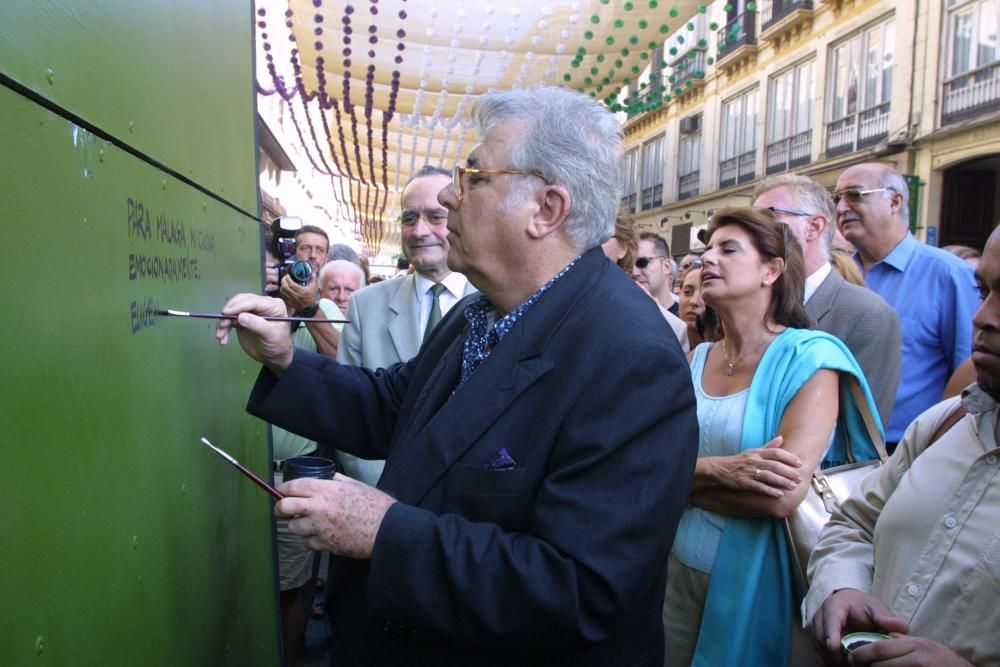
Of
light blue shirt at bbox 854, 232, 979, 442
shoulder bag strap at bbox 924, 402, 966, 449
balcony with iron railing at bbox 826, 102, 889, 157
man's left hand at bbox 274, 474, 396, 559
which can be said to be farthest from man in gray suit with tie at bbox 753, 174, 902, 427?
balcony with iron railing at bbox 826, 102, 889, 157

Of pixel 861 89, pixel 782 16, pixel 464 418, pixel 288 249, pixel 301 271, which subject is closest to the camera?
pixel 464 418

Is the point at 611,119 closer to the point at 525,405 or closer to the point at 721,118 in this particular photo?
the point at 525,405

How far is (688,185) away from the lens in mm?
24031

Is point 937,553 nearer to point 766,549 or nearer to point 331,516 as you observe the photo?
point 766,549

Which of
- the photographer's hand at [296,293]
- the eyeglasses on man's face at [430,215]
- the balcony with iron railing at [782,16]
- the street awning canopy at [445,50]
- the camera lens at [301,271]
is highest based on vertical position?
the balcony with iron railing at [782,16]

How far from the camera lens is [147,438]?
1477mm

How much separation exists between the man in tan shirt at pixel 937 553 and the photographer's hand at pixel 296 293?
2.26 metres

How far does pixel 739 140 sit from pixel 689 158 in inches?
118

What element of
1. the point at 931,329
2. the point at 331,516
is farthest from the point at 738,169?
the point at 331,516

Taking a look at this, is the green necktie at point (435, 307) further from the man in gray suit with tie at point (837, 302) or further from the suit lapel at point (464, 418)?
the suit lapel at point (464, 418)

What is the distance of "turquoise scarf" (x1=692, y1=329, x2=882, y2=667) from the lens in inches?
90.9

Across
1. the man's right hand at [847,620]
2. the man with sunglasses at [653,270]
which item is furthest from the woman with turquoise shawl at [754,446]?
the man with sunglasses at [653,270]

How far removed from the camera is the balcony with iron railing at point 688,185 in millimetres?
23531

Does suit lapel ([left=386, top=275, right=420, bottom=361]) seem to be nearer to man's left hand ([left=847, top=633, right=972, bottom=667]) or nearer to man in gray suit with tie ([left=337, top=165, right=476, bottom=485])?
man in gray suit with tie ([left=337, top=165, right=476, bottom=485])
